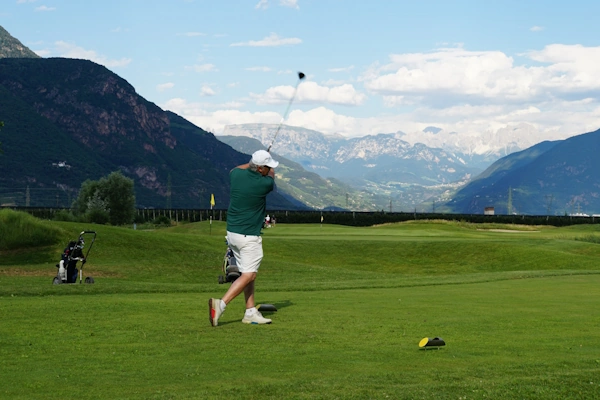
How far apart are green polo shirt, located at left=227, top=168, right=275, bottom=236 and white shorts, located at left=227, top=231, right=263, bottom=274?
97 mm

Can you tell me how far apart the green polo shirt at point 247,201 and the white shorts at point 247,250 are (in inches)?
3.8

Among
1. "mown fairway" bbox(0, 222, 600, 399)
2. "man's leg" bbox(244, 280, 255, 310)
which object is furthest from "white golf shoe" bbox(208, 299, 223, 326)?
"man's leg" bbox(244, 280, 255, 310)

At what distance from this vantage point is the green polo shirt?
15203 mm

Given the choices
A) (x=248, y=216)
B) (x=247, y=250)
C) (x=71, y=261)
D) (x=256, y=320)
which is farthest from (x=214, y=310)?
(x=71, y=261)

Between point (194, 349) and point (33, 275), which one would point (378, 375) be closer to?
point (194, 349)

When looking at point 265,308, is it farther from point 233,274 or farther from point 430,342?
point 430,342

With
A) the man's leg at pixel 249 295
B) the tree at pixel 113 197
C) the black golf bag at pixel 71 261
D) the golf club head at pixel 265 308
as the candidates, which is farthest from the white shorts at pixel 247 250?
the tree at pixel 113 197

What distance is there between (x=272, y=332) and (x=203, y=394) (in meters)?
5.18

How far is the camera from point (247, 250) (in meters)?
15.2

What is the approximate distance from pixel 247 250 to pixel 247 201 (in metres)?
0.94

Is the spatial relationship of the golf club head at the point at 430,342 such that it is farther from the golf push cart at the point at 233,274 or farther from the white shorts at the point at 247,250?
the golf push cart at the point at 233,274

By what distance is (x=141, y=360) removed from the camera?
10.6 metres

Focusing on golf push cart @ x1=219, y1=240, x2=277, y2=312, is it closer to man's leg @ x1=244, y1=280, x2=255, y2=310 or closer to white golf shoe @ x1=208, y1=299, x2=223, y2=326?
man's leg @ x1=244, y1=280, x2=255, y2=310

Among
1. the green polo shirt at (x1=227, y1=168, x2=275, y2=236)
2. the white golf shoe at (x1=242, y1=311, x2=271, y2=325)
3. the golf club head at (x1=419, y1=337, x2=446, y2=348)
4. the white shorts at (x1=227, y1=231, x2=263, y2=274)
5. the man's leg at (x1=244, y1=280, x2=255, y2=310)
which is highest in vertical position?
the green polo shirt at (x1=227, y1=168, x2=275, y2=236)
